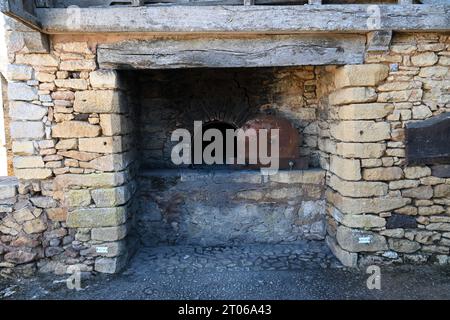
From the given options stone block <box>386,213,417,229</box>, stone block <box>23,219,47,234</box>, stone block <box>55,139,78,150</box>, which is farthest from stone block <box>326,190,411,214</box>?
stone block <box>23,219,47,234</box>

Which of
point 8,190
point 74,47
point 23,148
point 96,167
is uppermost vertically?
point 74,47

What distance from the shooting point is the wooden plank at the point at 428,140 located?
338 centimetres

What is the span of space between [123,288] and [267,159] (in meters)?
2.30

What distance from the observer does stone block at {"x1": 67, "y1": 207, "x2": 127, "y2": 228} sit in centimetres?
344

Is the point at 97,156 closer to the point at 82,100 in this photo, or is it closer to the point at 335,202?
the point at 82,100

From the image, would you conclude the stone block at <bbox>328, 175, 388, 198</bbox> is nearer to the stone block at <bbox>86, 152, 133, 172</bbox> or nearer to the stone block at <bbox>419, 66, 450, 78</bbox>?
the stone block at <bbox>419, 66, 450, 78</bbox>

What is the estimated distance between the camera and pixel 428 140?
3402 millimetres

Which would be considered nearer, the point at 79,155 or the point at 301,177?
the point at 79,155

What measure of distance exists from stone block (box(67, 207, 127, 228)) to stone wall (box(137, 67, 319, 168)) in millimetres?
1241

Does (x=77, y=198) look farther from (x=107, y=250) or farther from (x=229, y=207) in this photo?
(x=229, y=207)

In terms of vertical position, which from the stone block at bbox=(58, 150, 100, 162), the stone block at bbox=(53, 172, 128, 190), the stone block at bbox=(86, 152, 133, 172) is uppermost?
the stone block at bbox=(58, 150, 100, 162)

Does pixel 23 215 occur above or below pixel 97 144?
below

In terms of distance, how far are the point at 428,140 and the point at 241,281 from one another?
2.45 meters

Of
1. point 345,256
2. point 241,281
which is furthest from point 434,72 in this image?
point 241,281
